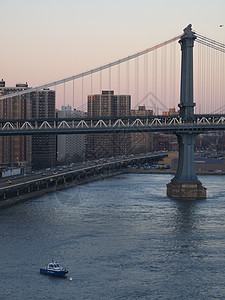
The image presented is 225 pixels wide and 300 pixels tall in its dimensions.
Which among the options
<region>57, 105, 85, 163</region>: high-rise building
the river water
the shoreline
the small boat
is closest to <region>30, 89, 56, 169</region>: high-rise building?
<region>57, 105, 85, 163</region>: high-rise building

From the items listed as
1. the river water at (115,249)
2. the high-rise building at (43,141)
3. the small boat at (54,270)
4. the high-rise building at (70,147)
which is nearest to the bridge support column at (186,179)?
the river water at (115,249)

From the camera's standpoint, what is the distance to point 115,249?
43.2 meters

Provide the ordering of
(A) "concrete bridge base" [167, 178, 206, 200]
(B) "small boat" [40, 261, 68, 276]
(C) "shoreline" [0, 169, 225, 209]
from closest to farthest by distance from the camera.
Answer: (B) "small boat" [40, 261, 68, 276]
(C) "shoreline" [0, 169, 225, 209]
(A) "concrete bridge base" [167, 178, 206, 200]

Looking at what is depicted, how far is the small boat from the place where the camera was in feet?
121

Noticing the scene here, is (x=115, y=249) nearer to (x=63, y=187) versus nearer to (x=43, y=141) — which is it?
(x=63, y=187)

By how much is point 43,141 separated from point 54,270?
11256 cm

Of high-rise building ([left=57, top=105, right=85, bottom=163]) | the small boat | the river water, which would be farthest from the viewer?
high-rise building ([left=57, top=105, right=85, bottom=163])

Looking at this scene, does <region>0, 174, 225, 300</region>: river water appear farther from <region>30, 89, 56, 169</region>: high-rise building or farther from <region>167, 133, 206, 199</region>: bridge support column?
<region>30, 89, 56, 169</region>: high-rise building

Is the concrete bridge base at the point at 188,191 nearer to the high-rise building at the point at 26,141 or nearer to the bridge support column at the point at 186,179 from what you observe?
the bridge support column at the point at 186,179

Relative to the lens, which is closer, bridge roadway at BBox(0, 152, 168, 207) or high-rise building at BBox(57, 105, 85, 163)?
bridge roadway at BBox(0, 152, 168, 207)

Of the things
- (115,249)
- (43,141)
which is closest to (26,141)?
(43,141)

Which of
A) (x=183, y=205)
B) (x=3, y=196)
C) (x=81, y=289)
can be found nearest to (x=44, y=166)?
(x=3, y=196)

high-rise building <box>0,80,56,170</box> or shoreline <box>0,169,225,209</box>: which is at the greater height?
high-rise building <box>0,80,56,170</box>

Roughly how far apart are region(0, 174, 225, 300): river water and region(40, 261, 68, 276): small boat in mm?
413
